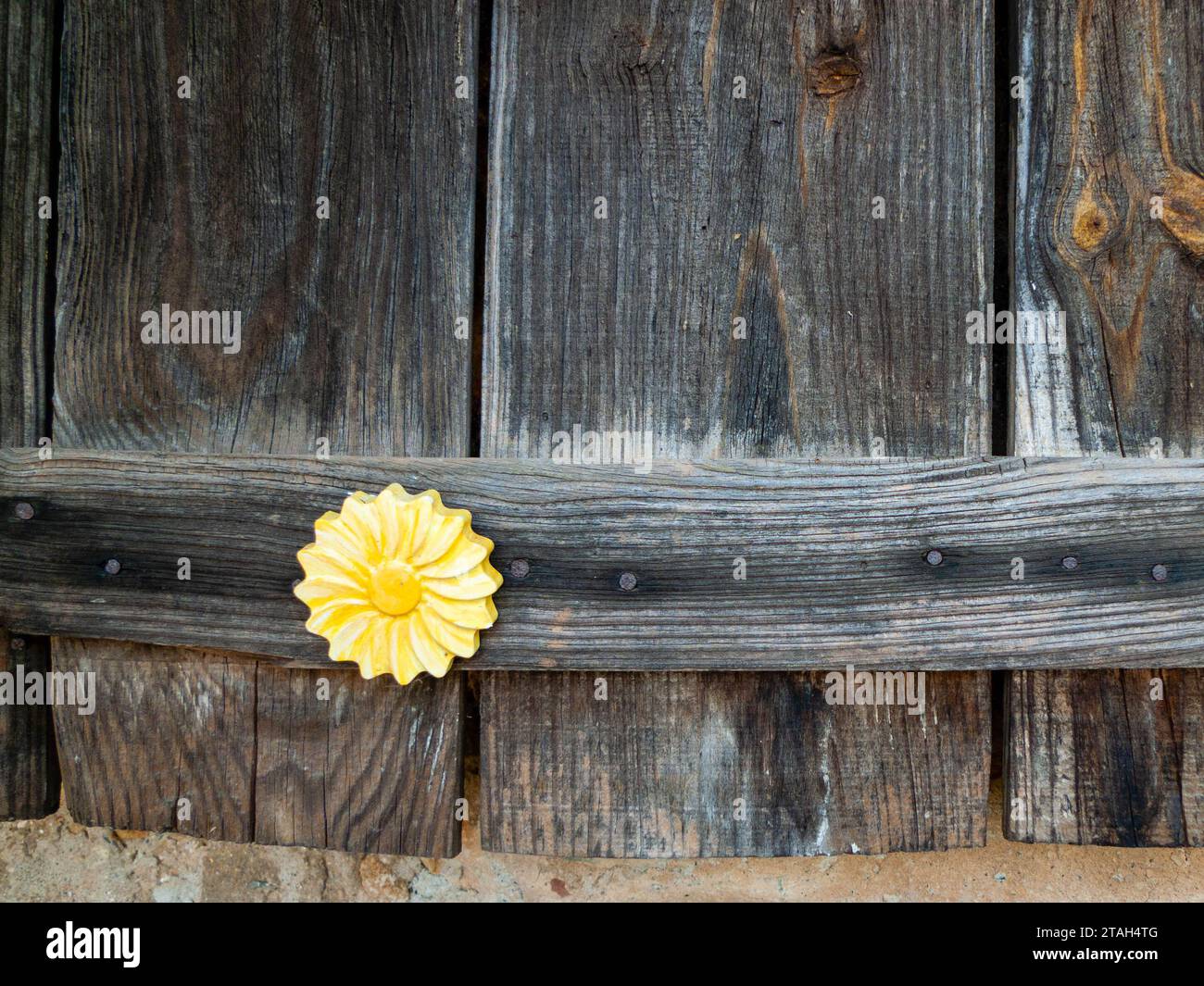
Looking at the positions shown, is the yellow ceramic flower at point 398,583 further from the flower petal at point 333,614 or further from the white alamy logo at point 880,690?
the white alamy logo at point 880,690

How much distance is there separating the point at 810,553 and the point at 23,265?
1.10m

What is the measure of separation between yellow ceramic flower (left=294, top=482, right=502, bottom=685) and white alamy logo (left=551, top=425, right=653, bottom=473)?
16 cm

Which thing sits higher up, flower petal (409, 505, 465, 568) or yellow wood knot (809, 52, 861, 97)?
yellow wood knot (809, 52, 861, 97)

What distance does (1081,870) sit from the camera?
4.15 ft

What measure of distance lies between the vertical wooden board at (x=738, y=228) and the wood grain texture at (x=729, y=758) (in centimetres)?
32

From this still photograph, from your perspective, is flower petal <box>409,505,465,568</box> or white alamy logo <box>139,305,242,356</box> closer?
flower petal <box>409,505,465,568</box>

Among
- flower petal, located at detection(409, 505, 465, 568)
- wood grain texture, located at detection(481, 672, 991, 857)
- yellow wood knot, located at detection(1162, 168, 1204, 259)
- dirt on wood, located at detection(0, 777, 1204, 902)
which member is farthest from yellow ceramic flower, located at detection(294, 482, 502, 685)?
yellow wood knot, located at detection(1162, 168, 1204, 259)

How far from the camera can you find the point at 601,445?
1113 mm

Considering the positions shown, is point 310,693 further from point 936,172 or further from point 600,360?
point 936,172

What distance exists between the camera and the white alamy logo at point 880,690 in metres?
1.13

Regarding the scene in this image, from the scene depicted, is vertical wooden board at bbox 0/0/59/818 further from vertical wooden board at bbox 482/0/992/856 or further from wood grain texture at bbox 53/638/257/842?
vertical wooden board at bbox 482/0/992/856

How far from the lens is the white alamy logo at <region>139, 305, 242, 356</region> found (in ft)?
3.73

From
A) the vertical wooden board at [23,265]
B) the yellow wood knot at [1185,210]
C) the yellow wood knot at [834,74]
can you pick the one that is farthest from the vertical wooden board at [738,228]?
the vertical wooden board at [23,265]

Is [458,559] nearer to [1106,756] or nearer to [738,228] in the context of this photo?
[738,228]
